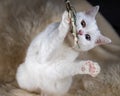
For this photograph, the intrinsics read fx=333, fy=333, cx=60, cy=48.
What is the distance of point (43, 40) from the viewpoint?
767 millimetres

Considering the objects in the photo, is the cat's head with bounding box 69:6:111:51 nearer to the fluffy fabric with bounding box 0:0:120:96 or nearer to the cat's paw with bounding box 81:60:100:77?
the cat's paw with bounding box 81:60:100:77

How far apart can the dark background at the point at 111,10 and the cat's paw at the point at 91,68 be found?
0.38m

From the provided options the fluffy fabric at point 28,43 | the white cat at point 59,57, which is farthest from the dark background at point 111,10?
the white cat at point 59,57

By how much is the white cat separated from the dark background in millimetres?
332

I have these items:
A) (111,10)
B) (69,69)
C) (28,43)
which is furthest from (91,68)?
(111,10)

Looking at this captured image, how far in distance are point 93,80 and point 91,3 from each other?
0.27 m

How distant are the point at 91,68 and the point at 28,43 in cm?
30

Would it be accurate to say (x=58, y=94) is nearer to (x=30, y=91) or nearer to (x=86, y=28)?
(x=30, y=91)

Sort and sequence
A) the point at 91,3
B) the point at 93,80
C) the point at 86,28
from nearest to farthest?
the point at 86,28 < the point at 93,80 < the point at 91,3

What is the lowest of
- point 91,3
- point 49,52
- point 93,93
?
point 93,93

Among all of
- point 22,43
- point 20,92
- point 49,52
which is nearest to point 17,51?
point 22,43

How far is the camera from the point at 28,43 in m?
0.96

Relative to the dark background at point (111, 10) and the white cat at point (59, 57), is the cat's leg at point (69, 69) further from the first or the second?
the dark background at point (111, 10)

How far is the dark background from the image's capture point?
1067 millimetres
